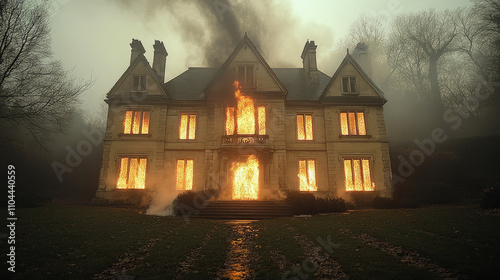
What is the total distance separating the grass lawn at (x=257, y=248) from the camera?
19.3 ft

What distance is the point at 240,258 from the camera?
7340 millimetres

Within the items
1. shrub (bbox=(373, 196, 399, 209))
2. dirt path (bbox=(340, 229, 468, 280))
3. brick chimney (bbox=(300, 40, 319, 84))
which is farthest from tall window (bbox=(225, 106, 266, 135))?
dirt path (bbox=(340, 229, 468, 280))

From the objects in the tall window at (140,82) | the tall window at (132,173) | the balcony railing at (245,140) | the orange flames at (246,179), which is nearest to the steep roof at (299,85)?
the balcony railing at (245,140)

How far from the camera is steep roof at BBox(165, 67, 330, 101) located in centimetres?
2444

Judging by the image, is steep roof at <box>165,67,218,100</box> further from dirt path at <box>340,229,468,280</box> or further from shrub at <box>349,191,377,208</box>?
dirt path at <box>340,229,468,280</box>

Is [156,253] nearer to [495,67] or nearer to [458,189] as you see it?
[458,189]

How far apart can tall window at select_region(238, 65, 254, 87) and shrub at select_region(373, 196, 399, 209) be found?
14559mm

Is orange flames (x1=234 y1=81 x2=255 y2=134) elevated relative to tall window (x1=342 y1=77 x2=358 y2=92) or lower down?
lower down

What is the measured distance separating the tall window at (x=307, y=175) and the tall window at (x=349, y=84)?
303 inches

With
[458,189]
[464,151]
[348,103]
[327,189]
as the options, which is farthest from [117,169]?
[464,151]

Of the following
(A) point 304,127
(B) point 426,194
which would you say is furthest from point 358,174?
(A) point 304,127

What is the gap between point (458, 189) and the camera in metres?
22.5

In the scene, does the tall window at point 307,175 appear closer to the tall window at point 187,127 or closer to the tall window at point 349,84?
the tall window at point 349,84

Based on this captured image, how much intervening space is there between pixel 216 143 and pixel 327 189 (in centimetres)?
1052
